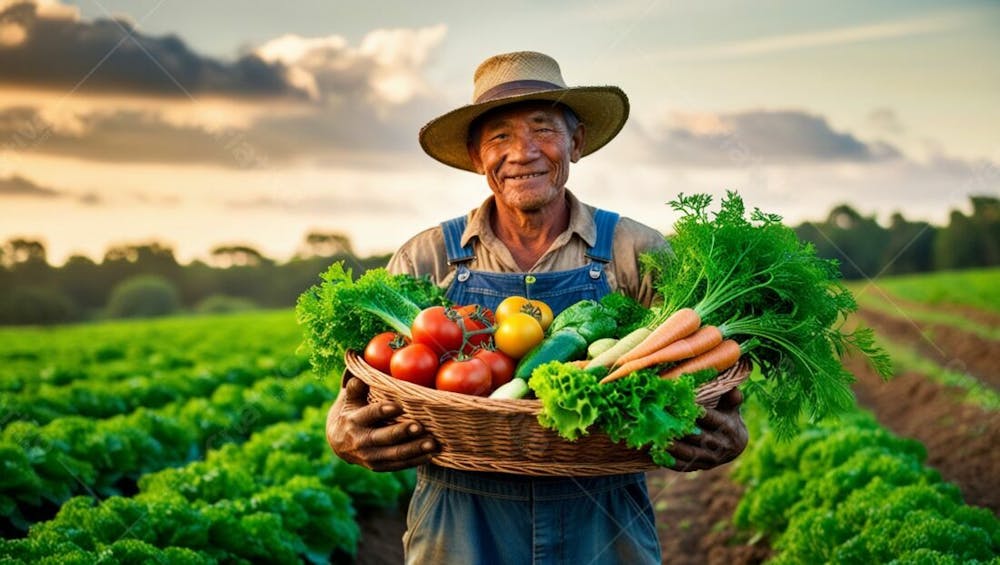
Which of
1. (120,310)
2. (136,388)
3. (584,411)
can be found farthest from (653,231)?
(120,310)

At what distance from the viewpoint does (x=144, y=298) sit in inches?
2030

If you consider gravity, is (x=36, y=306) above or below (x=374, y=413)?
above

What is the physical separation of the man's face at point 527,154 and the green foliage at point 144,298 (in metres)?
49.7

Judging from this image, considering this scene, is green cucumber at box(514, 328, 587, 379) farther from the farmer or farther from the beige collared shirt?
the beige collared shirt

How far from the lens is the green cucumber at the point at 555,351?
10.5ft

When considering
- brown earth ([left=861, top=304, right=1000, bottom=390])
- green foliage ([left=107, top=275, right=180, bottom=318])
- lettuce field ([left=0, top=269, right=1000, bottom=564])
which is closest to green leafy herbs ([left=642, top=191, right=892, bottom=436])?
lettuce field ([left=0, top=269, right=1000, bottom=564])

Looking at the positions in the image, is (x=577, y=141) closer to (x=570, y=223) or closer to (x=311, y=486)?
(x=570, y=223)

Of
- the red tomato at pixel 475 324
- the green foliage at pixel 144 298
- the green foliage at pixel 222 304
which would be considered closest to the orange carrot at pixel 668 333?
the red tomato at pixel 475 324

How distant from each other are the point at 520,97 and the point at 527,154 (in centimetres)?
22

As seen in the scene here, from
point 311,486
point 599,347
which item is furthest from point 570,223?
point 311,486

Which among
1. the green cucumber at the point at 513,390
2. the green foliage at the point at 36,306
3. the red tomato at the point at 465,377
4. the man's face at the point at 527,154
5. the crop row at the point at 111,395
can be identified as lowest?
the crop row at the point at 111,395

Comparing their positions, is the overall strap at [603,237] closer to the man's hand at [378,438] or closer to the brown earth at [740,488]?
the man's hand at [378,438]

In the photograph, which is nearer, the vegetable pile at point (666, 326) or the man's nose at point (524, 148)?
the vegetable pile at point (666, 326)

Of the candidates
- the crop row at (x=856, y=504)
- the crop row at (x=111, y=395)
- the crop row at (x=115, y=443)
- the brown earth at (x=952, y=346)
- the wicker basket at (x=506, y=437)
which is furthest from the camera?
the brown earth at (x=952, y=346)
